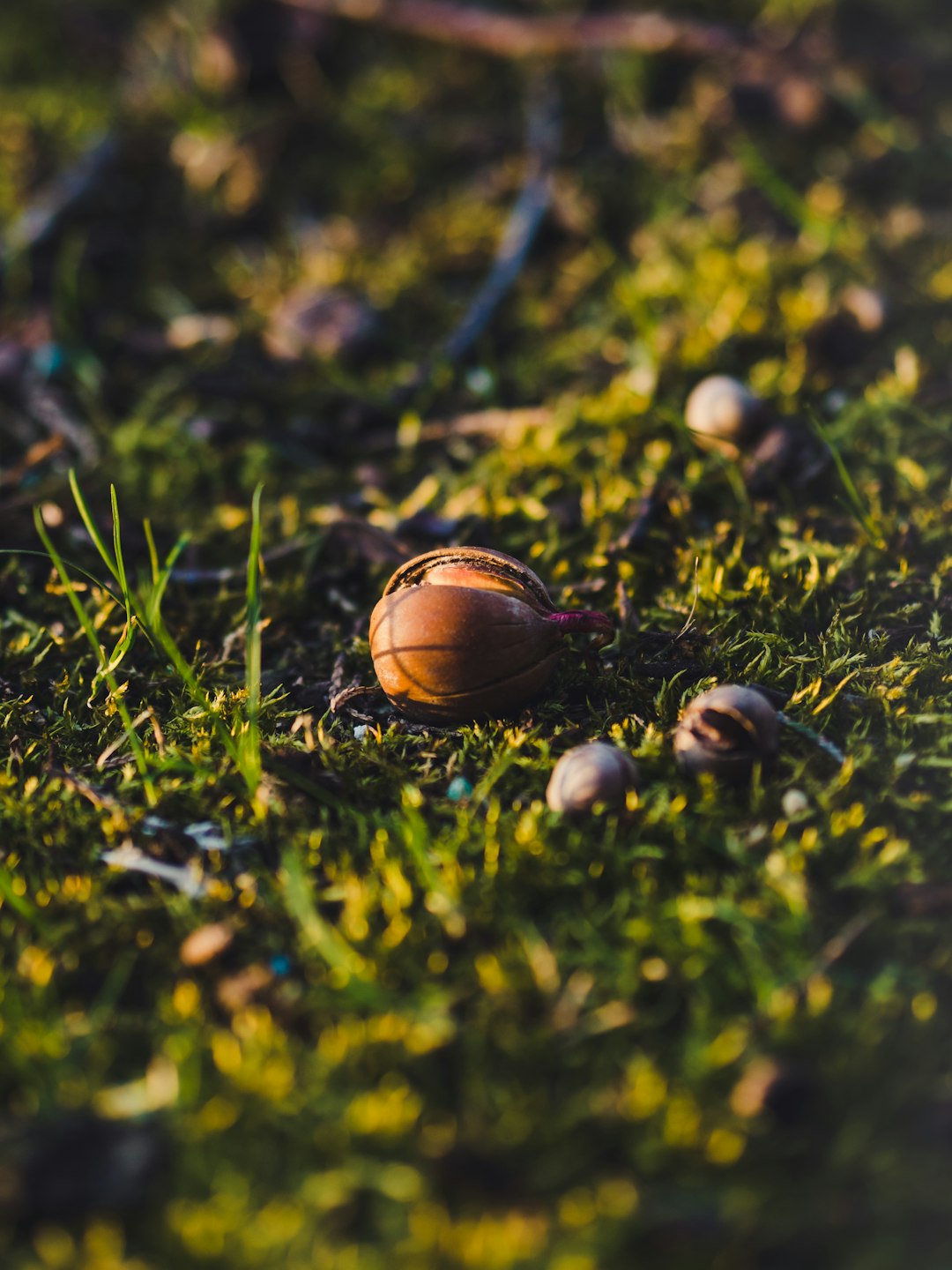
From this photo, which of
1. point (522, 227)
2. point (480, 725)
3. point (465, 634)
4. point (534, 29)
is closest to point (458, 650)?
point (465, 634)

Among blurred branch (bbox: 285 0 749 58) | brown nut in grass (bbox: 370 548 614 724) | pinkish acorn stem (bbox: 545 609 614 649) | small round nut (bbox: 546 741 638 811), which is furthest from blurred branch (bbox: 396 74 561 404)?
small round nut (bbox: 546 741 638 811)

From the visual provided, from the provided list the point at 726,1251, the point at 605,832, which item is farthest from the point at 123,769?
the point at 726,1251

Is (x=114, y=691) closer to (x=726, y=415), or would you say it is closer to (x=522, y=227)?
(x=726, y=415)

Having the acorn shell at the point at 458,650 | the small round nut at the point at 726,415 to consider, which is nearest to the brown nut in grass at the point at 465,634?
the acorn shell at the point at 458,650

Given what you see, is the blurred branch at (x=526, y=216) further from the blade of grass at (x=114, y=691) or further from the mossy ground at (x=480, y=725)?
→ the blade of grass at (x=114, y=691)

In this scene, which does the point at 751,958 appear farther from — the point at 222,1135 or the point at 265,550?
the point at 265,550
